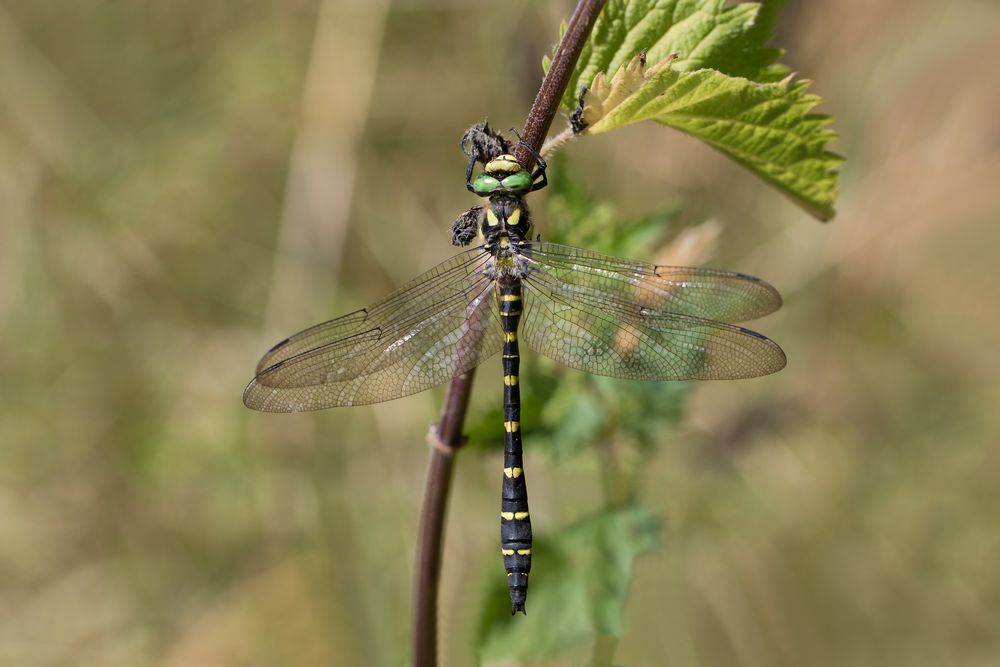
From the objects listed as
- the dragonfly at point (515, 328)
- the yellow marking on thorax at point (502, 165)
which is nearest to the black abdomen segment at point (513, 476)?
the dragonfly at point (515, 328)

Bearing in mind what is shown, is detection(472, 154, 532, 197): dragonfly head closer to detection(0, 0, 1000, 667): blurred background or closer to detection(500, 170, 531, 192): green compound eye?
detection(500, 170, 531, 192): green compound eye

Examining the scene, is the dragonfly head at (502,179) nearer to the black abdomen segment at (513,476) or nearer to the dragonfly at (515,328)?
the dragonfly at (515,328)

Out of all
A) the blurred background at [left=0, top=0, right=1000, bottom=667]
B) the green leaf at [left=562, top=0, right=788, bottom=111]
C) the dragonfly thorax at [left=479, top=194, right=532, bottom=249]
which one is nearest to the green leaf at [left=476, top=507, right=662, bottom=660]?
the dragonfly thorax at [left=479, top=194, right=532, bottom=249]

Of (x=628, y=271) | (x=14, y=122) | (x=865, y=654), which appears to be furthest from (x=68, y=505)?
(x=865, y=654)

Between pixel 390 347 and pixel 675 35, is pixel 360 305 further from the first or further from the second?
pixel 675 35

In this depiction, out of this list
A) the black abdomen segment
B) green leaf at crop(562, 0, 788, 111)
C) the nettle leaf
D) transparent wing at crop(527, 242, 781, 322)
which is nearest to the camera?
the nettle leaf

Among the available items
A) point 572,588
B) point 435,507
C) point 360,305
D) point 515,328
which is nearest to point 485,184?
point 515,328

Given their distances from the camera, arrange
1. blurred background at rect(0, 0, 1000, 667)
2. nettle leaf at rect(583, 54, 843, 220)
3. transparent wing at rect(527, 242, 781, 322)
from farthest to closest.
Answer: blurred background at rect(0, 0, 1000, 667)
transparent wing at rect(527, 242, 781, 322)
nettle leaf at rect(583, 54, 843, 220)
